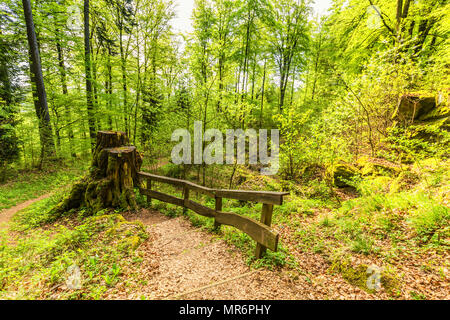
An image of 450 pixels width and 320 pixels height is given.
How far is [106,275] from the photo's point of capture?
2.65 metres

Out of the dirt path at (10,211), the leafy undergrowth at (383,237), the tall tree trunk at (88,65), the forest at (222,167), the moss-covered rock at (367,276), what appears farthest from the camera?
the tall tree trunk at (88,65)

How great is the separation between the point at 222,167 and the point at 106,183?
5.84m

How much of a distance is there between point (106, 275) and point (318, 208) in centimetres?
590

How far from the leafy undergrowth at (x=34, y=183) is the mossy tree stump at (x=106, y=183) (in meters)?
2.19

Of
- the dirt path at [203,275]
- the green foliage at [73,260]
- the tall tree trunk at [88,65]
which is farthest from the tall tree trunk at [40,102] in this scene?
the dirt path at [203,275]

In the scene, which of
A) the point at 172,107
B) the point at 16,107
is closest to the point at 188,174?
the point at 172,107

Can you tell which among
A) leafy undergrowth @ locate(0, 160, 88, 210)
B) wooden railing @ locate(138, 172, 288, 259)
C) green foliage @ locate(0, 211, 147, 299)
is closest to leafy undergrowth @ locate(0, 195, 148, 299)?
green foliage @ locate(0, 211, 147, 299)

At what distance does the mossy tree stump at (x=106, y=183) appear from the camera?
18.4 feet

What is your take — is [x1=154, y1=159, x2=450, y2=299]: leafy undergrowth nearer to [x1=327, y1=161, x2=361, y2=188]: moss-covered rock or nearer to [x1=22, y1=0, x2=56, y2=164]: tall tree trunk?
[x1=327, y1=161, x2=361, y2=188]: moss-covered rock

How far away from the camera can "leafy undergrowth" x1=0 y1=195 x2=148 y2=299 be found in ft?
7.98

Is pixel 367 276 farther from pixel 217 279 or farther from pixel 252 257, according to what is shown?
pixel 217 279

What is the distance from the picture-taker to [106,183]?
5.62m

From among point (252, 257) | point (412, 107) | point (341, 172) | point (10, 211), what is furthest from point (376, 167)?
point (10, 211)

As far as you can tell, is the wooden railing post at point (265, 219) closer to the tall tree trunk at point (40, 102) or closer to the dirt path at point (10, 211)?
the dirt path at point (10, 211)
